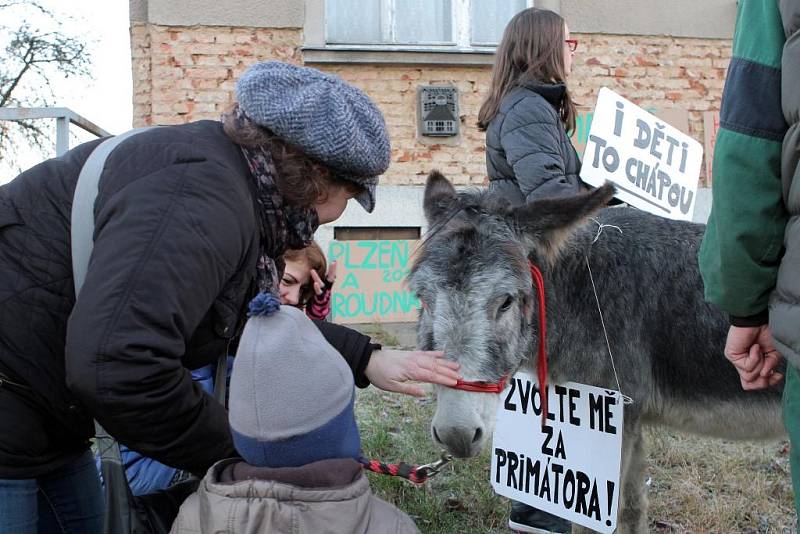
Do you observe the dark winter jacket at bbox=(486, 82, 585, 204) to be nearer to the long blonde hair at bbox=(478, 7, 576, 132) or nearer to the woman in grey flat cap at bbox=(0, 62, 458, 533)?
the long blonde hair at bbox=(478, 7, 576, 132)

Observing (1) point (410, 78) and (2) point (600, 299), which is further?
(1) point (410, 78)

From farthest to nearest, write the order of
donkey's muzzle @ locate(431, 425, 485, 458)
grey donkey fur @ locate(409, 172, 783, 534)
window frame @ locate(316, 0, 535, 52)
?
window frame @ locate(316, 0, 535, 52) → grey donkey fur @ locate(409, 172, 783, 534) → donkey's muzzle @ locate(431, 425, 485, 458)

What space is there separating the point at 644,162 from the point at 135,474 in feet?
10.5

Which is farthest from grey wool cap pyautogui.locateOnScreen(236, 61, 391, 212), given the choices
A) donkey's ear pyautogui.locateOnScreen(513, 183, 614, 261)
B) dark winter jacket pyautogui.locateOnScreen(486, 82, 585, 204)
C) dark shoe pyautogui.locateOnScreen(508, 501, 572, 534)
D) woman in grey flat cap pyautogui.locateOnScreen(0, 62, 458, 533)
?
dark shoe pyautogui.locateOnScreen(508, 501, 572, 534)

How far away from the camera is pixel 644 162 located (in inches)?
166

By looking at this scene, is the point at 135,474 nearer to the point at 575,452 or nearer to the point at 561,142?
the point at 575,452

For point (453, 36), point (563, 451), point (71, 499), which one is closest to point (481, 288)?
point (563, 451)

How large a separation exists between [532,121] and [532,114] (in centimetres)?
4

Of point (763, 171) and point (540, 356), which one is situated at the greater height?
point (763, 171)

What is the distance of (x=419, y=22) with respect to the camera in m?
9.06

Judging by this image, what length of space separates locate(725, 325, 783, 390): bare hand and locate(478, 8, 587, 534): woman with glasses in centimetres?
169

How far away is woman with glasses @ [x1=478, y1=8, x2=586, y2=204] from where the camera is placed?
359cm

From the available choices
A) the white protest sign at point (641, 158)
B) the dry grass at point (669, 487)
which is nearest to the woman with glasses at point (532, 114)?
the white protest sign at point (641, 158)

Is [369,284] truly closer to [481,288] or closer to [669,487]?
[669,487]
